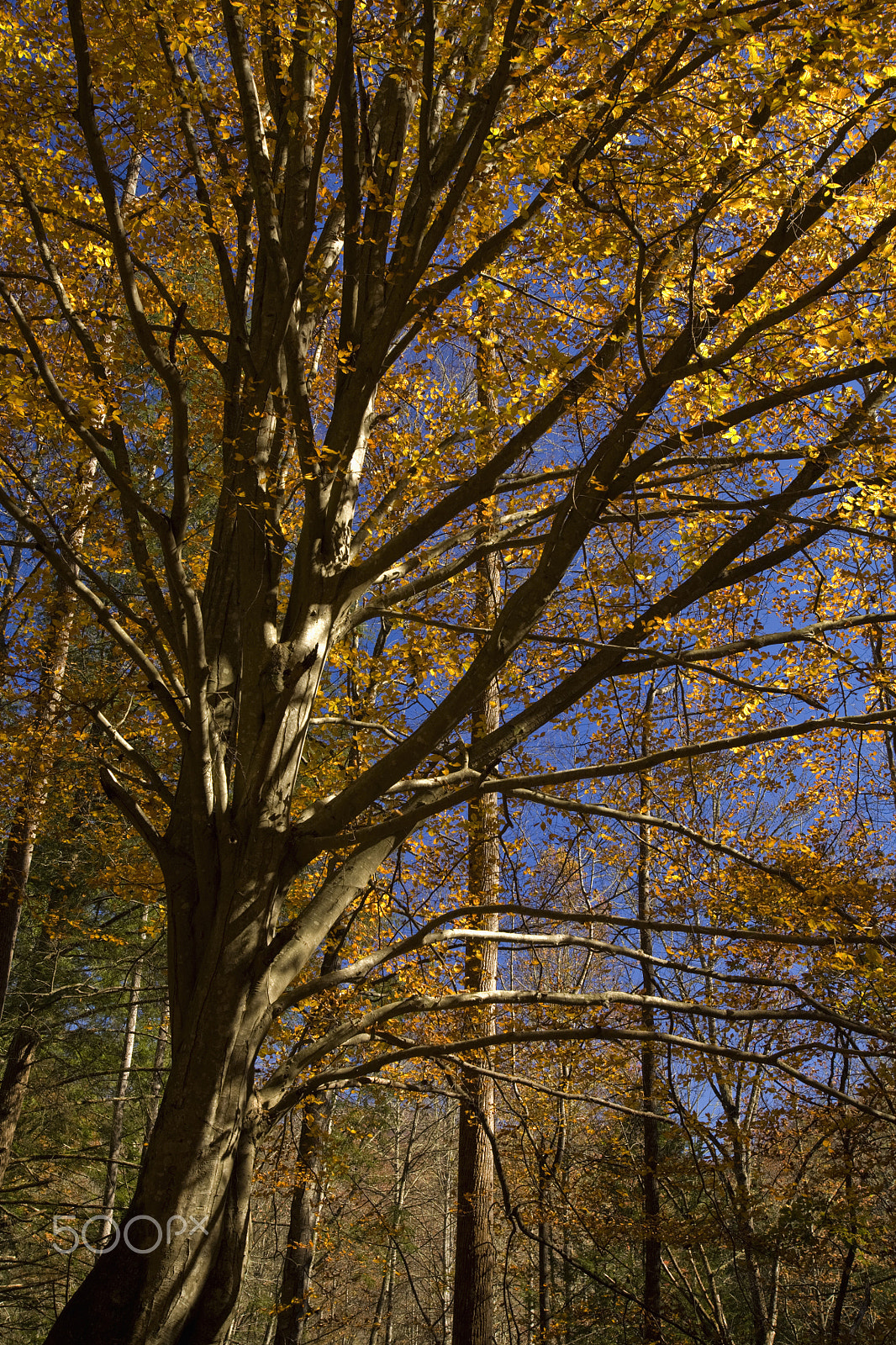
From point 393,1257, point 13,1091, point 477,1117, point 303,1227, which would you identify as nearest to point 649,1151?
point 303,1227

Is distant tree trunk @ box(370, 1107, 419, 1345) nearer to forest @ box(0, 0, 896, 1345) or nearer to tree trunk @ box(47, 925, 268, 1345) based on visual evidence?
forest @ box(0, 0, 896, 1345)

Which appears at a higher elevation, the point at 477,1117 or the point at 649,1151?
the point at 477,1117

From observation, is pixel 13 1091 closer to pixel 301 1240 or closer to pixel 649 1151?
pixel 301 1240

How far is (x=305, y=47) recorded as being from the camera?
4059mm

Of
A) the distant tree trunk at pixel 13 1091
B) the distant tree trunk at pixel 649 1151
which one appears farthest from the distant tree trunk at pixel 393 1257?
the distant tree trunk at pixel 13 1091

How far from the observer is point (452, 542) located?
5.18m

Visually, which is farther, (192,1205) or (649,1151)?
(649,1151)

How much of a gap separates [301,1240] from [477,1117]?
2.97m

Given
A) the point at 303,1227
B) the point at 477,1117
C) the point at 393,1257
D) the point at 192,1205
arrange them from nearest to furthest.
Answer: the point at 192,1205, the point at 477,1117, the point at 303,1227, the point at 393,1257

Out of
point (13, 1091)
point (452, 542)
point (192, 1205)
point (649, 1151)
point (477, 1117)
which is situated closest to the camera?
point (192, 1205)

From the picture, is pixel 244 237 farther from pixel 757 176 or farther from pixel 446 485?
pixel 757 176

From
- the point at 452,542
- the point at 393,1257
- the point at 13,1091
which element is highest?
the point at 452,542

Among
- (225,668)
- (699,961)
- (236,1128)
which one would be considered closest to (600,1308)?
(699,961)

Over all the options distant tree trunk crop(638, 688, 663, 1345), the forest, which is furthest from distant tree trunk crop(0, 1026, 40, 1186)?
distant tree trunk crop(638, 688, 663, 1345)
